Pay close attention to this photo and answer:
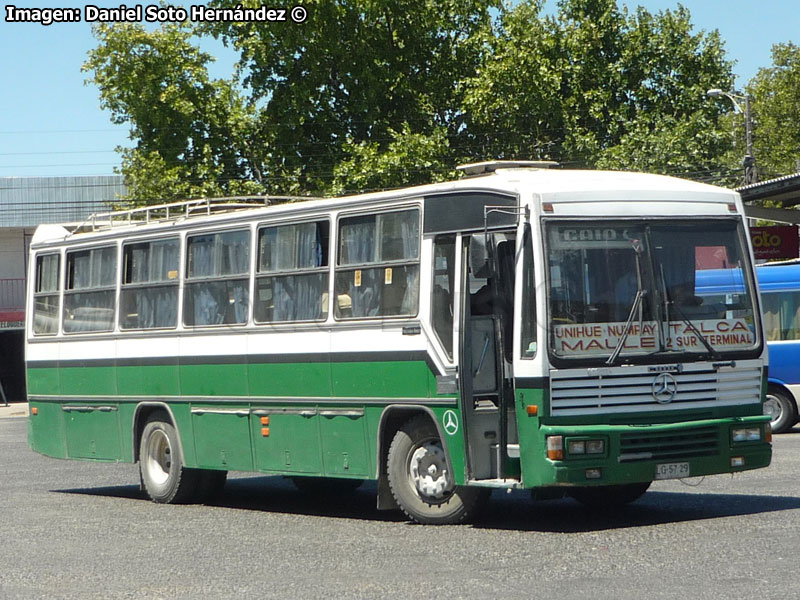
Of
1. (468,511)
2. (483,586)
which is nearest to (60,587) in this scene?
(483,586)

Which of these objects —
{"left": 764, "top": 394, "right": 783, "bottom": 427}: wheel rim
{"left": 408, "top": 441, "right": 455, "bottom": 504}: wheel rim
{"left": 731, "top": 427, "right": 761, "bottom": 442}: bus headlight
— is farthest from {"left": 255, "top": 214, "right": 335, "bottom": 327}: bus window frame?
{"left": 764, "top": 394, "right": 783, "bottom": 427}: wheel rim

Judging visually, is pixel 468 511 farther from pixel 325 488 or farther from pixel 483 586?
pixel 325 488

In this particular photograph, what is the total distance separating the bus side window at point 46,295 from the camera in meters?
17.1

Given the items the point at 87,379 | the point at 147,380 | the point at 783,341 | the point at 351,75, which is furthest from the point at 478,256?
the point at 351,75

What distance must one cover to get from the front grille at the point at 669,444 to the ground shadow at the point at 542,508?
591 millimetres

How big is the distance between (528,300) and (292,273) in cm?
295

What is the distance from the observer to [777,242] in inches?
1247

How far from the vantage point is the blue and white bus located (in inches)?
856

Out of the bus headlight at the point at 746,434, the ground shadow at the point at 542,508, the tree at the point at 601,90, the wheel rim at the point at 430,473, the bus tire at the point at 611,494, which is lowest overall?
the ground shadow at the point at 542,508

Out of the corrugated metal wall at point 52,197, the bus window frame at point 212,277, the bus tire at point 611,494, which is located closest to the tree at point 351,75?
the corrugated metal wall at point 52,197

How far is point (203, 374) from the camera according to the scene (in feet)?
47.9

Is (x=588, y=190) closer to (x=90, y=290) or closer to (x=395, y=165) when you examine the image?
(x=90, y=290)

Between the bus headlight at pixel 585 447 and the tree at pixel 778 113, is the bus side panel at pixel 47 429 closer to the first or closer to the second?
the bus headlight at pixel 585 447

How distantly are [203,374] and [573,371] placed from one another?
4.82 m
